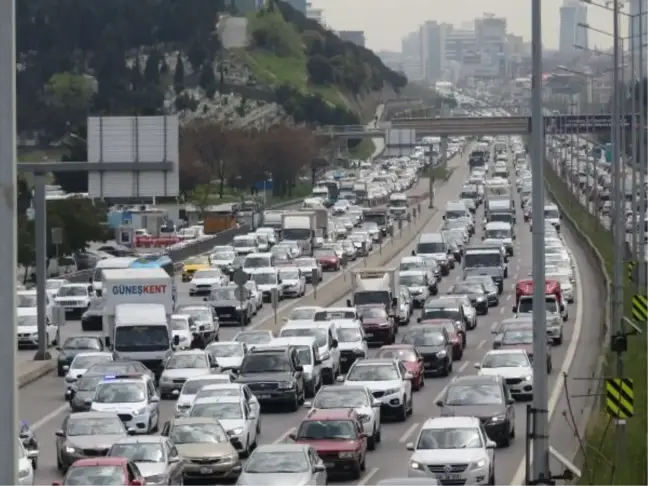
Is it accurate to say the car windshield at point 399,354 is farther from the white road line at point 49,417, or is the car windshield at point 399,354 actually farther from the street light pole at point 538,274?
the street light pole at point 538,274

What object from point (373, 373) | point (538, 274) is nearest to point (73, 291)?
point (373, 373)

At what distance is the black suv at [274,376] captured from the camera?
116 ft

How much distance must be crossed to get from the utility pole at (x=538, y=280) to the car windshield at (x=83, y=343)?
80.8 ft

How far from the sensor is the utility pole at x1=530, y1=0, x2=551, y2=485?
61.6ft

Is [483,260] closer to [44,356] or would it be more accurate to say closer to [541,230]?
[44,356]

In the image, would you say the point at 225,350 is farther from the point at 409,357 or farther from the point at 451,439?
the point at 451,439

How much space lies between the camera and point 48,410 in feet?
122

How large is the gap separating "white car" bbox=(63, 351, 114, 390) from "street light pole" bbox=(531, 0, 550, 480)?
19888mm

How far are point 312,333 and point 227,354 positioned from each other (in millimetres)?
1991

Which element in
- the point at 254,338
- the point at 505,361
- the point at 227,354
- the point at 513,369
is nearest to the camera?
the point at 513,369

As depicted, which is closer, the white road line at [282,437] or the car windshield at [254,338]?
the white road line at [282,437]

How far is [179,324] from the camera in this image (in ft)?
153

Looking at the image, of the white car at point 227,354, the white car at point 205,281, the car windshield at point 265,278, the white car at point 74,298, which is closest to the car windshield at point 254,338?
the white car at point 227,354

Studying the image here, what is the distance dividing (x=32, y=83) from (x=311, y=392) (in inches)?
6345
